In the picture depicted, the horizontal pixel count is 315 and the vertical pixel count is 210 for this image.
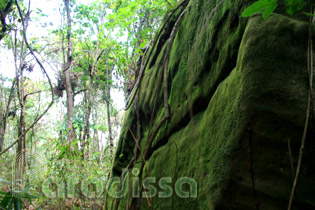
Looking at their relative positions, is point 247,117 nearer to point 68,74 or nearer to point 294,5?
point 294,5

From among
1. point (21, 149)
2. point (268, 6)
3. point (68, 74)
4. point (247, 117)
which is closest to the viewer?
point (268, 6)

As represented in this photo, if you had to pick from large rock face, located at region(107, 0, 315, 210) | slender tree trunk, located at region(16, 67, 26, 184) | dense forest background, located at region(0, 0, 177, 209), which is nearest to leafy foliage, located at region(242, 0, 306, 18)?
large rock face, located at region(107, 0, 315, 210)

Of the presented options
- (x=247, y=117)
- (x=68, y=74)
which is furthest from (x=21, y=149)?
(x=247, y=117)

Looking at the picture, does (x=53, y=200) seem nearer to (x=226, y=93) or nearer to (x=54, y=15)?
(x=226, y=93)

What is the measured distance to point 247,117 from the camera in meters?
1.34

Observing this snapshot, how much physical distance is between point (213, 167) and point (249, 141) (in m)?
0.35

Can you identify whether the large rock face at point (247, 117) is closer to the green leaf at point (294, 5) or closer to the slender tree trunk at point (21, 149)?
the green leaf at point (294, 5)

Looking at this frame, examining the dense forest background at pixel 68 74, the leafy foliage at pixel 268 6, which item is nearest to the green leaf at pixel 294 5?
the leafy foliage at pixel 268 6

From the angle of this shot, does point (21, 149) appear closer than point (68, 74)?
Yes

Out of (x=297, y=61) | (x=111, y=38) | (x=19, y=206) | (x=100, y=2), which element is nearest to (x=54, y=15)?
(x=100, y=2)

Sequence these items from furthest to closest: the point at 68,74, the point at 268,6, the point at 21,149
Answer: the point at 68,74 < the point at 21,149 < the point at 268,6

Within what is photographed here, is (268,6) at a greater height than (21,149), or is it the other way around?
(268,6)

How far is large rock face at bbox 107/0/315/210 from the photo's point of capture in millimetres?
1235

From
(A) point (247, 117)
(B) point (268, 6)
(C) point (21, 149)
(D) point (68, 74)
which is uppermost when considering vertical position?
(D) point (68, 74)
